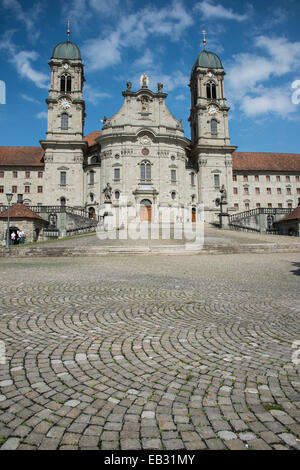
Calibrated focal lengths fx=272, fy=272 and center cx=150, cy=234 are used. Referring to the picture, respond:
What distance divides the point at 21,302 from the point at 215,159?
48.5 metres

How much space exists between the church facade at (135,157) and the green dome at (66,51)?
0.18m

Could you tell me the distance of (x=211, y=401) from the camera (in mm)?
2623

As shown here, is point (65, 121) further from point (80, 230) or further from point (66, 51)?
point (80, 230)

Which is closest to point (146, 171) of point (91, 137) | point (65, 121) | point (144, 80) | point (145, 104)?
point (145, 104)

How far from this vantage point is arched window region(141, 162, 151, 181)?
1810 inches

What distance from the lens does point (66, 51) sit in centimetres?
4959

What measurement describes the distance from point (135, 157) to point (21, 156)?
22887 millimetres

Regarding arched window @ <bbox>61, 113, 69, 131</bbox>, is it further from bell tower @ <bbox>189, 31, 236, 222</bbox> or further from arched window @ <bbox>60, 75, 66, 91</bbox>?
bell tower @ <bbox>189, 31, 236, 222</bbox>

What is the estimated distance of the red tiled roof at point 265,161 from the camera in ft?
178

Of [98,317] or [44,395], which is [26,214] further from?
[44,395]

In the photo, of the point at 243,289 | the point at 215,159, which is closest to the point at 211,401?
the point at 243,289

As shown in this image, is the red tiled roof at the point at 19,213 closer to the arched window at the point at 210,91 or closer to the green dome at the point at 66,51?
the green dome at the point at 66,51

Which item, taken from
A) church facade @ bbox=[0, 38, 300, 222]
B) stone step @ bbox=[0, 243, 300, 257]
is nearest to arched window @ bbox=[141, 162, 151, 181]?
church facade @ bbox=[0, 38, 300, 222]

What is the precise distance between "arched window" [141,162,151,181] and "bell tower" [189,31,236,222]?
31.9ft
